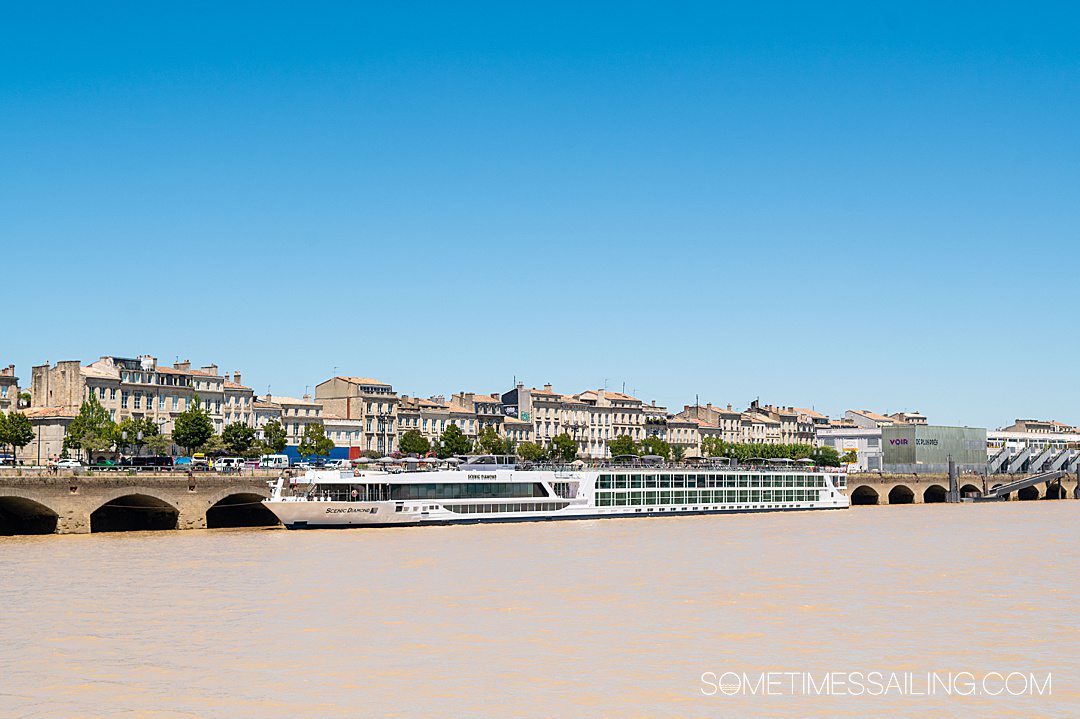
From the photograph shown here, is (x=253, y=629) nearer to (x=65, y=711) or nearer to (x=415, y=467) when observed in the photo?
(x=65, y=711)

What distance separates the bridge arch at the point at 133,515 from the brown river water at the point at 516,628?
13.5m

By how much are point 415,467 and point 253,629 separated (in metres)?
50.1

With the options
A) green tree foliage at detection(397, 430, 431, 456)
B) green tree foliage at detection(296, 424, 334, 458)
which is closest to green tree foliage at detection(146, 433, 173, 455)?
green tree foliage at detection(296, 424, 334, 458)

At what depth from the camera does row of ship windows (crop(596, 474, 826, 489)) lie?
91062mm

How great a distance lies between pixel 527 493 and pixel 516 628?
52074mm

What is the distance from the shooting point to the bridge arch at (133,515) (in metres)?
73.0

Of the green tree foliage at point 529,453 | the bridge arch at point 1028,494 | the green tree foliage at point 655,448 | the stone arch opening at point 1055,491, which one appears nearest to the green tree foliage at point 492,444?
the green tree foliage at point 529,453

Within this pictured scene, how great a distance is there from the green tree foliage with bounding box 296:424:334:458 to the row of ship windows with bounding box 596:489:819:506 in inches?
1552

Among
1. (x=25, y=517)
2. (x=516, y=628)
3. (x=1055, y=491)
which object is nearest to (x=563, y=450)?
(x=1055, y=491)

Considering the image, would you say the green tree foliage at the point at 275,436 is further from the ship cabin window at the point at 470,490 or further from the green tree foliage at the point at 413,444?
the ship cabin window at the point at 470,490

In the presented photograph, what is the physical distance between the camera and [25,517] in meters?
69.2

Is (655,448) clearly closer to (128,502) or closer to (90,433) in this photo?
(90,433)

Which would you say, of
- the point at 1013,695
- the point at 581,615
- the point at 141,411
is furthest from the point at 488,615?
the point at 141,411

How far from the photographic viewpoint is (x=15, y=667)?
2650cm
